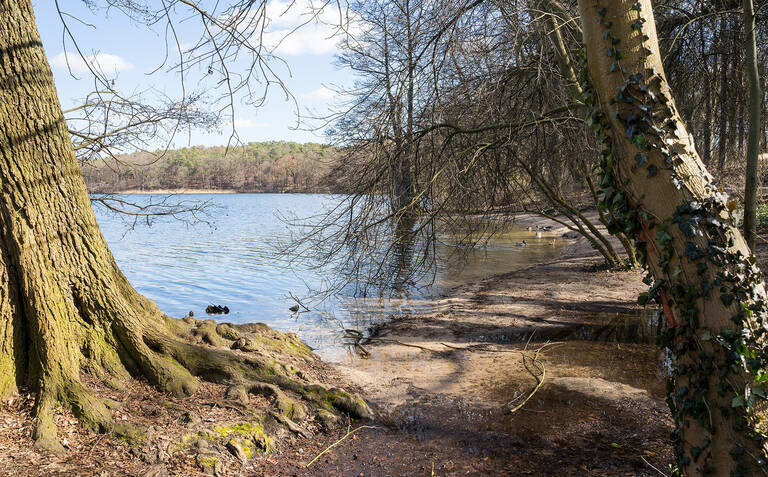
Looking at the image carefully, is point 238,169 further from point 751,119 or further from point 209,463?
point 209,463

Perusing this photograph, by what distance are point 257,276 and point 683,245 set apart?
575 inches

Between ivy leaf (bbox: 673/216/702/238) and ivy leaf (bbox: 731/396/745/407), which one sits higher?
ivy leaf (bbox: 673/216/702/238)

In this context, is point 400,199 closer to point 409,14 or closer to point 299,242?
point 299,242

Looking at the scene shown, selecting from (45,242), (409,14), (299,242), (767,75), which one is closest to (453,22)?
(409,14)

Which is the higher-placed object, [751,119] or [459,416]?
[751,119]

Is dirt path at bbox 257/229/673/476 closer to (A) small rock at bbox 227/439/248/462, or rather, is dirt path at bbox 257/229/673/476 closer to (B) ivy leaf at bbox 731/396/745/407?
(A) small rock at bbox 227/439/248/462

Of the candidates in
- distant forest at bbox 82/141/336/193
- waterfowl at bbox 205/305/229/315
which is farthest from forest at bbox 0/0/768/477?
distant forest at bbox 82/141/336/193

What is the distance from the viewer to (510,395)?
599 centimetres

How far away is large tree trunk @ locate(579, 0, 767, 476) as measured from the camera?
2.71 m

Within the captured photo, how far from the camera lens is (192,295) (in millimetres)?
13805

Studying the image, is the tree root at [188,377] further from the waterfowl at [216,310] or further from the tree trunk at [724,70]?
the tree trunk at [724,70]

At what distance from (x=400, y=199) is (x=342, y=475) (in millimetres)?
3731

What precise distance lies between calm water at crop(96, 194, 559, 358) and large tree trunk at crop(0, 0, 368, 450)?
324cm

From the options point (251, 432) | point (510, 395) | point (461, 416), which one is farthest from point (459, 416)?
point (251, 432)
